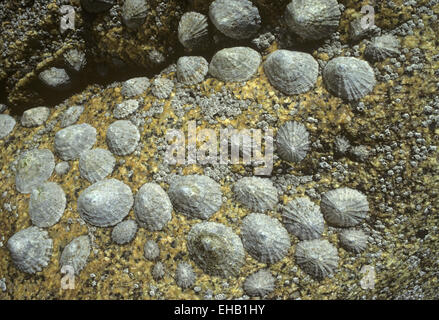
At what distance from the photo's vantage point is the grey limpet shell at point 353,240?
6.32 ft

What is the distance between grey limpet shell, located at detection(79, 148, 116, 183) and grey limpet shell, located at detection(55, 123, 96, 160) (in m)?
0.10

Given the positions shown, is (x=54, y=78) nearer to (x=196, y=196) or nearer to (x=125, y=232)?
(x=125, y=232)

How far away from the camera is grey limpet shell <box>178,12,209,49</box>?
215cm

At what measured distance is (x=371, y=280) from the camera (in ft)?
6.60

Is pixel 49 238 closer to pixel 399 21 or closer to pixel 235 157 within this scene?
pixel 235 157

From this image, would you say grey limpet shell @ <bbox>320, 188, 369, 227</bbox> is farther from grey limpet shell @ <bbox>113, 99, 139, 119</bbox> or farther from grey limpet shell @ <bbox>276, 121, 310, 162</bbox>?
grey limpet shell @ <bbox>113, 99, 139, 119</bbox>

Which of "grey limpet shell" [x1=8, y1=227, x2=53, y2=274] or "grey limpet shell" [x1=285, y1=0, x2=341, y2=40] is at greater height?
"grey limpet shell" [x1=285, y1=0, x2=341, y2=40]

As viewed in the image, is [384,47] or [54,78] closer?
[384,47]

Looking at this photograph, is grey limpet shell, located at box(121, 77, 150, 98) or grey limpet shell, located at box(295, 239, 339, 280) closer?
grey limpet shell, located at box(295, 239, 339, 280)

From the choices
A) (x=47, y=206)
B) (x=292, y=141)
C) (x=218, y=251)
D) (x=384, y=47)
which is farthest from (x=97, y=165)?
(x=384, y=47)

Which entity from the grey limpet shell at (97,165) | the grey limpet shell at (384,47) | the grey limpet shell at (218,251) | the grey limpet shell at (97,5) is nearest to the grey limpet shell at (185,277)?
the grey limpet shell at (218,251)

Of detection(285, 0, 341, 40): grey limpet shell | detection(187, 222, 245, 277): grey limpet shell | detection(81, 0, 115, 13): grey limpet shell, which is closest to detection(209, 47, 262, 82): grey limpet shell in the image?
detection(285, 0, 341, 40): grey limpet shell

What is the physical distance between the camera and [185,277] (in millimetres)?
1919

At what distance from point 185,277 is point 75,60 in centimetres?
154
